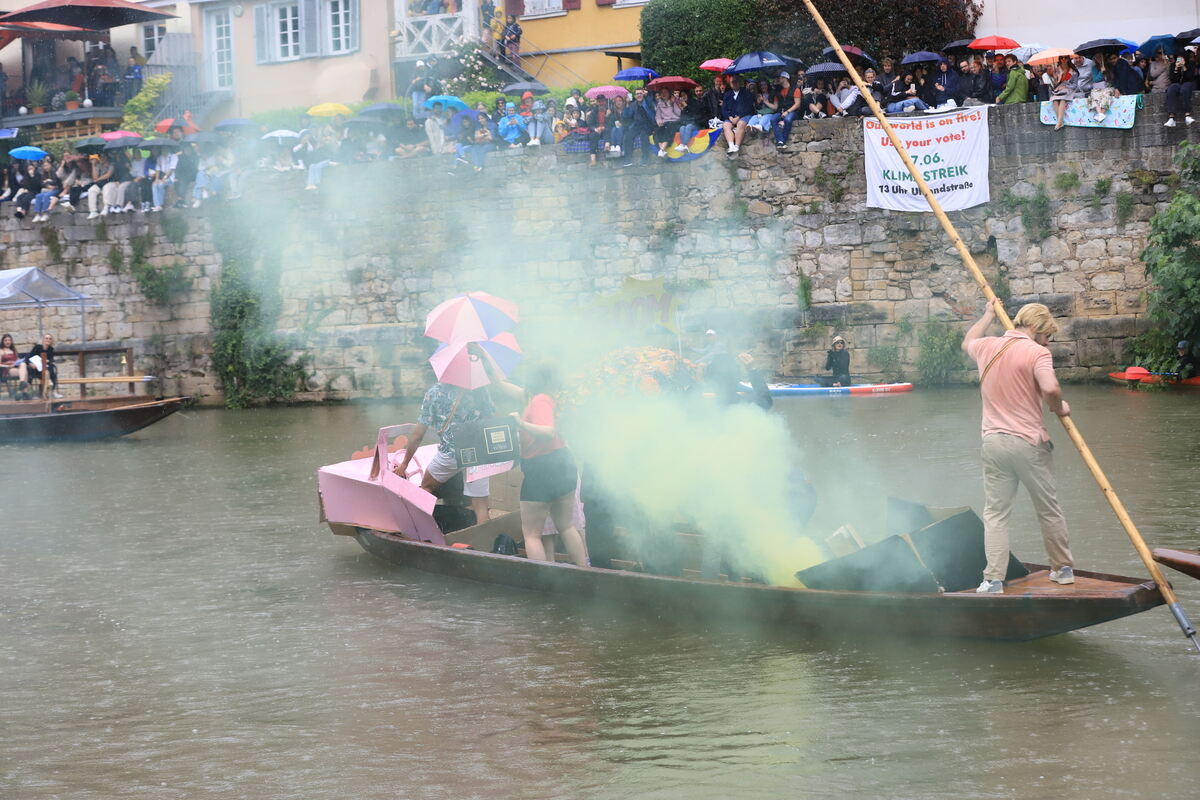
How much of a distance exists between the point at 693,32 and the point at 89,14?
13873 mm

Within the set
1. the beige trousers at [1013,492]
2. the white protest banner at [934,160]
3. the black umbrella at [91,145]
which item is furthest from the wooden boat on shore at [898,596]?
the black umbrella at [91,145]

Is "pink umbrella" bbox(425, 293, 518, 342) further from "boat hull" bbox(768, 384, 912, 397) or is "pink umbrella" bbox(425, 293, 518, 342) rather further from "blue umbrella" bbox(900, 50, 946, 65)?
"blue umbrella" bbox(900, 50, 946, 65)

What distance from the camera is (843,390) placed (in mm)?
20922

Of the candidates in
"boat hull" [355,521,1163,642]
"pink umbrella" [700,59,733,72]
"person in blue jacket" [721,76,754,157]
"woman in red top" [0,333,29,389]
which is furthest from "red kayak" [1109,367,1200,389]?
"woman in red top" [0,333,29,389]

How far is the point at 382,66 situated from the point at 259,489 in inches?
660

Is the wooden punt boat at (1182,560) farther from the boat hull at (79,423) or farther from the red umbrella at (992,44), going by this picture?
the boat hull at (79,423)

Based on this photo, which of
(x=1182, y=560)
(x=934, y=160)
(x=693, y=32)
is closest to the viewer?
(x=1182, y=560)

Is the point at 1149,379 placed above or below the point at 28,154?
below

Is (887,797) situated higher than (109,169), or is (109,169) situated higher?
(109,169)

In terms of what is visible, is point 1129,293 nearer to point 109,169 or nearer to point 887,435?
point 887,435

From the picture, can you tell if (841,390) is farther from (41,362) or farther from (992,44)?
(41,362)

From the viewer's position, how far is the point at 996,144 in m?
20.6

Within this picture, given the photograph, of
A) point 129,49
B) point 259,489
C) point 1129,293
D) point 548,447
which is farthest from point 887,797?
point 129,49

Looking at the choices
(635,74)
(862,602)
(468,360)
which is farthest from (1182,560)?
(635,74)
